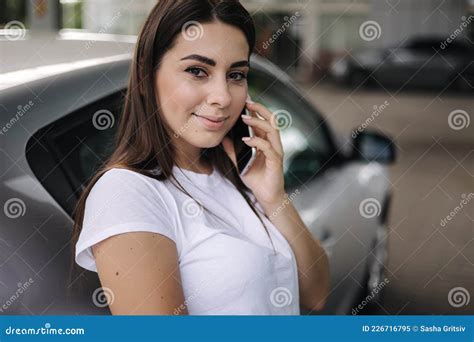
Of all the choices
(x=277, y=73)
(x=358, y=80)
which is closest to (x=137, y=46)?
(x=277, y=73)

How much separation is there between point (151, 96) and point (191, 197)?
229 mm

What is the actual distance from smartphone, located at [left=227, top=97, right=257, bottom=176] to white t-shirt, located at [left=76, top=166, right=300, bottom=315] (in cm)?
12

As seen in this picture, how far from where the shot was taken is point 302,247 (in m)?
1.72

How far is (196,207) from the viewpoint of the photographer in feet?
5.14

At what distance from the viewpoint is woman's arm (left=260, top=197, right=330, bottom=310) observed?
1.72 m

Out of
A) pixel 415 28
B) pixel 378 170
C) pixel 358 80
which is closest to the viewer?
pixel 415 28

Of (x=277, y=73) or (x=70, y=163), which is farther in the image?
(x=277, y=73)

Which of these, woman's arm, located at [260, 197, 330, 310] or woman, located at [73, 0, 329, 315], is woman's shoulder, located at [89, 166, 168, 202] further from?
woman's arm, located at [260, 197, 330, 310]

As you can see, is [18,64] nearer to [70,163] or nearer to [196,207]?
[70,163]

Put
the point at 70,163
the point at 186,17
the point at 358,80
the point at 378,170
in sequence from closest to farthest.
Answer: the point at 186,17 < the point at 70,163 < the point at 378,170 < the point at 358,80

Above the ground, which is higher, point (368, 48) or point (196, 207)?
point (368, 48)

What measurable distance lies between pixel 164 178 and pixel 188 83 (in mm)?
207

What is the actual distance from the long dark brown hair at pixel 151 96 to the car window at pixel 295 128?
693 millimetres

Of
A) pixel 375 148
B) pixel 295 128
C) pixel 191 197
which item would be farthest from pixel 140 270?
pixel 375 148
